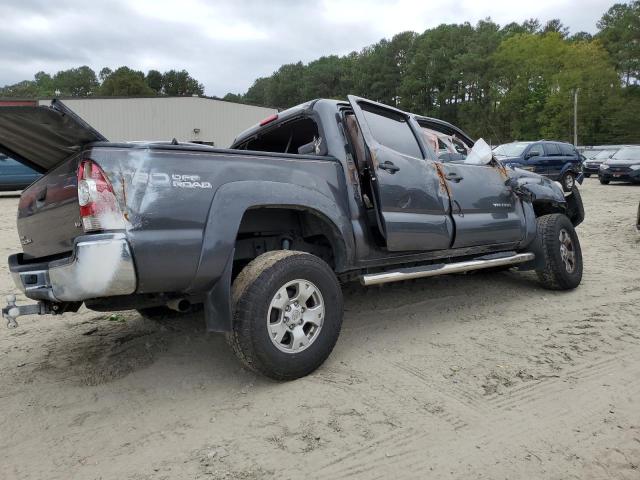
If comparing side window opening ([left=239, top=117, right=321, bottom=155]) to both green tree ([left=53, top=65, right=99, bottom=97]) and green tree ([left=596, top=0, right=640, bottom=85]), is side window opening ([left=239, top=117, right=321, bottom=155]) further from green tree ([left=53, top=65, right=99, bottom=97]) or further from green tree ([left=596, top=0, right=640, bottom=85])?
green tree ([left=53, top=65, right=99, bottom=97])

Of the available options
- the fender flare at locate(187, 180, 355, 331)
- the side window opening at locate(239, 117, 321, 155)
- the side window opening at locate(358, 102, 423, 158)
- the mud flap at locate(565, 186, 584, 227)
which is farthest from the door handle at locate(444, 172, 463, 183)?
the mud flap at locate(565, 186, 584, 227)

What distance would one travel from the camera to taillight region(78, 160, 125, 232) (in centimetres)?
273

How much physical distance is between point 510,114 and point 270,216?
60586 mm

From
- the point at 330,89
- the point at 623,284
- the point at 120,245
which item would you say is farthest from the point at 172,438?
the point at 330,89

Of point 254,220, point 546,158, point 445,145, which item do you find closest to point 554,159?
point 546,158

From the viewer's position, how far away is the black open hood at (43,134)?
8.81ft

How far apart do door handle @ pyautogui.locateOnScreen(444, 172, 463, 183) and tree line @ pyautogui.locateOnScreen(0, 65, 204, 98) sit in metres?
74.6

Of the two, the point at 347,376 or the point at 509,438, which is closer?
the point at 509,438

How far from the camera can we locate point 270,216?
378cm

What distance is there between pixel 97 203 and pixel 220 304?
2.92ft

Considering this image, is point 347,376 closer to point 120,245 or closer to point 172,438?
point 172,438

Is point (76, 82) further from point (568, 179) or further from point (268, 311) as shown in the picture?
point (268, 311)

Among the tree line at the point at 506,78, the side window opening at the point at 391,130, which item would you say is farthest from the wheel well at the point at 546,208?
the tree line at the point at 506,78

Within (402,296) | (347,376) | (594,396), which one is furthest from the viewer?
(402,296)
